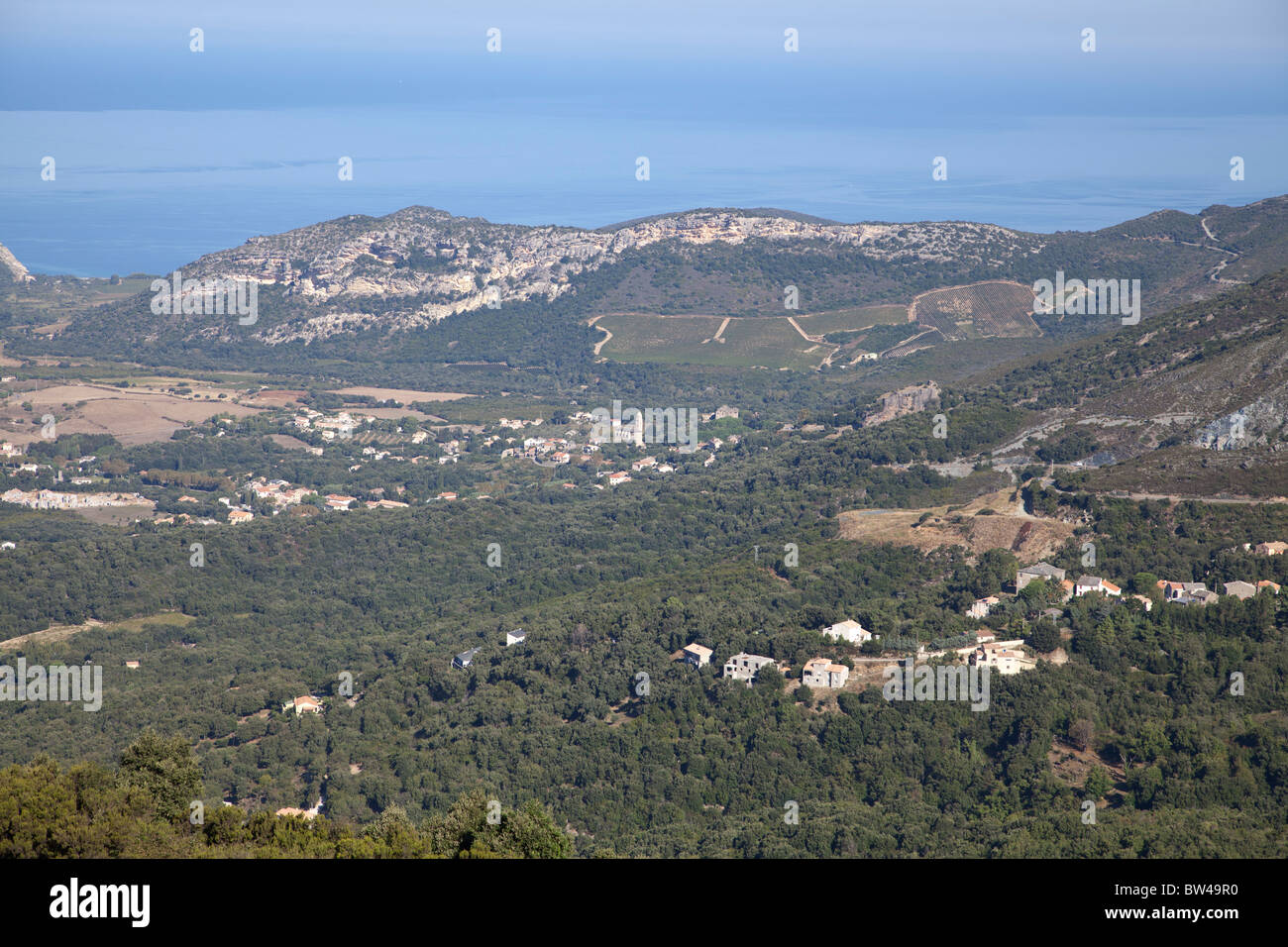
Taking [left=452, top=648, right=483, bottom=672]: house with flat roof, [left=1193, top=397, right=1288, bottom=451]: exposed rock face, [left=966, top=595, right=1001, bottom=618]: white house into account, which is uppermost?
[left=1193, top=397, right=1288, bottom=451]: exposed rock face

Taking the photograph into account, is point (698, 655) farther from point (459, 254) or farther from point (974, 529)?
point (459, 254)

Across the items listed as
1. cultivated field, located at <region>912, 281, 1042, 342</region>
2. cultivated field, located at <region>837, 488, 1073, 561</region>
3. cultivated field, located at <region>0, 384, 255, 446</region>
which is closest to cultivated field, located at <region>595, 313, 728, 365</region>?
cultivated field, located at <region>912, 281, 1042, 342</region>

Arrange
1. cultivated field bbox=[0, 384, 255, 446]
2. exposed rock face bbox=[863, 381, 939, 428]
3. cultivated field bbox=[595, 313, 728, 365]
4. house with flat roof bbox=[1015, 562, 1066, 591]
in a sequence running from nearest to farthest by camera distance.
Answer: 1. house with flat roof bbox=[1015, 562, 1066, 591]
2. exposed rock face bbox=[863, 381, 939, 428]
3. cultivated field bbox=[0, 384, 255, 446]
4. cultivated field bbox=[595, 313, 728, 365]

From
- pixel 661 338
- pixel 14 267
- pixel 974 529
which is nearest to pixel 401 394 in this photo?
pixel 661 338

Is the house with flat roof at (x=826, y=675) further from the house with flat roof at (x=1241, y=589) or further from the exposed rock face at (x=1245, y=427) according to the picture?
the exposed rock face at (x=1245, y=427)

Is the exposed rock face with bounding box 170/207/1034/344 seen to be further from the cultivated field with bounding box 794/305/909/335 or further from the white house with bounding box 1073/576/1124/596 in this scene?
the white house with bounding box 1073/576/1124/596
